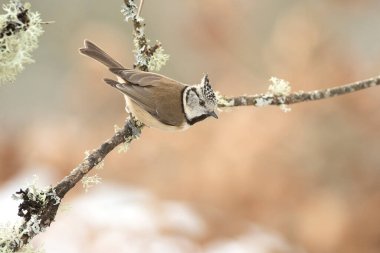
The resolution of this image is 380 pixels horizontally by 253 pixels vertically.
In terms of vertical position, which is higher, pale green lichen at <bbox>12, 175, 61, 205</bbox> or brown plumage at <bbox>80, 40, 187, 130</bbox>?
brown plumage at <bbox>80, 40, 187, 130</bbox>

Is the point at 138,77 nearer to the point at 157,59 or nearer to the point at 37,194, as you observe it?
the point at 157,59

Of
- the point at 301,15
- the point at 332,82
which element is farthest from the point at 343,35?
the point at 332,82

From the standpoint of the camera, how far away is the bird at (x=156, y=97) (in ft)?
3.15

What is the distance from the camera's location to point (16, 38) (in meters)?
0.54

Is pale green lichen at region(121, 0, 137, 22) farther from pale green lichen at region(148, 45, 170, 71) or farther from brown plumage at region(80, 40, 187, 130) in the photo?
brown plumage at region(80, 40, 187, 130)

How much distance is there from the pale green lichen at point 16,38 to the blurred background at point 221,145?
1.21m

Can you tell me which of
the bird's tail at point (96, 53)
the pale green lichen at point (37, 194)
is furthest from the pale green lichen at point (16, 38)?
the bird's tail at point (96, 53)

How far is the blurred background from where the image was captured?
197 centimetres

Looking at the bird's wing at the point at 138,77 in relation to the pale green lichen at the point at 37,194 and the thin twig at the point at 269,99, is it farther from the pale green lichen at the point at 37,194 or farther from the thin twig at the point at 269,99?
the pale green lichen at the point at 37,194

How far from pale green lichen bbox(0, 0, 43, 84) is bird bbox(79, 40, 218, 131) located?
39 cm

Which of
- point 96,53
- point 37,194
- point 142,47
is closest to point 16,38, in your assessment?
point 37,194

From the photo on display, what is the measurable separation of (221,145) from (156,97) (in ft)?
4.05

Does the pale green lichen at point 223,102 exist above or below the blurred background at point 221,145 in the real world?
below

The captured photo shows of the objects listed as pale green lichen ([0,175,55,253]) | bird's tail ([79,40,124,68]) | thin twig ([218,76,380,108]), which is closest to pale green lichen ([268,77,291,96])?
thin twig ([218,76,380,108])
